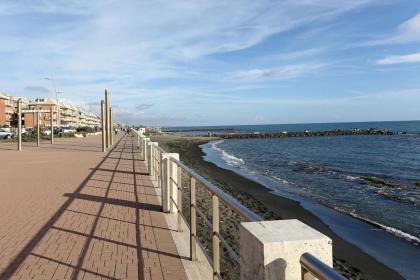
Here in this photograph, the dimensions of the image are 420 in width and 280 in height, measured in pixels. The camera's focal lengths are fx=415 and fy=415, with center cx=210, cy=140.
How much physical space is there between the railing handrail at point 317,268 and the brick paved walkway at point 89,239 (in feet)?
8.44

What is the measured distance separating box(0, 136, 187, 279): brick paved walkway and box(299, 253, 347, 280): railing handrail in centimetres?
257

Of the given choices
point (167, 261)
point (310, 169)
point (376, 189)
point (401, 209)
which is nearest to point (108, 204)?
point (167, 261)

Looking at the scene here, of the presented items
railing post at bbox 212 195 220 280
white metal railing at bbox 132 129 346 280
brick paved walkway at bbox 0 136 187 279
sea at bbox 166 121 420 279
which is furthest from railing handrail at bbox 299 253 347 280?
sea at bbox 166 121 420 279

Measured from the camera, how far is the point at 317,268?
169 cm

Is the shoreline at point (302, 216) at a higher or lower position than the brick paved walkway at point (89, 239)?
lower

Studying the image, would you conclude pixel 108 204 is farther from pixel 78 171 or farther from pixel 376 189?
pixel 376 189

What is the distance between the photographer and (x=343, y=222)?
37.0ft

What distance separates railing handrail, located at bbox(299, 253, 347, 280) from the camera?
1.55 m

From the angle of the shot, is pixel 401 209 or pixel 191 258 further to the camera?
pixel 401 209

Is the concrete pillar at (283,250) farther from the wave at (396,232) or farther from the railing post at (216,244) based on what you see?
the wave at (396,232)

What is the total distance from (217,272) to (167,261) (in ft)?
4.28

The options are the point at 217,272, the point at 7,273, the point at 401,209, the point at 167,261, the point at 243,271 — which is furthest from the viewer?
the point at 401,209

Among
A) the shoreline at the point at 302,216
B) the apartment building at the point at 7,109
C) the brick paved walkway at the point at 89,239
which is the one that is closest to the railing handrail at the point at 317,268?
the brick paved walkway at the point at 89,239

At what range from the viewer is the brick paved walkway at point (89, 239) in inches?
171
